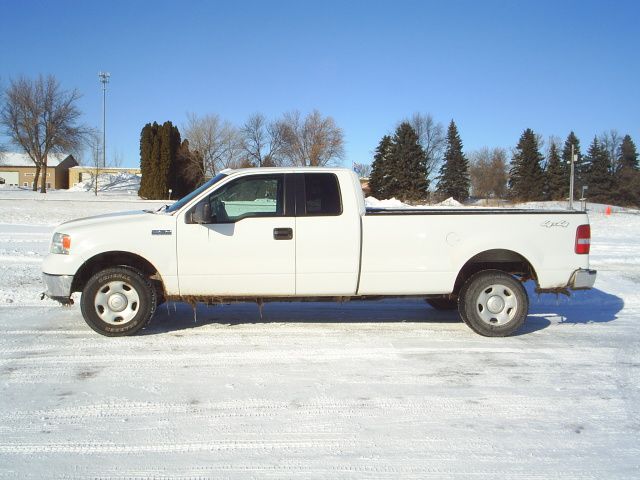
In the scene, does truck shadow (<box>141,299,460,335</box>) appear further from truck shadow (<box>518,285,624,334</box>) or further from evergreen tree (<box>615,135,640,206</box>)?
evergreen tree (<box>615,135,640,206</box>)

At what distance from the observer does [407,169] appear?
55.4 m

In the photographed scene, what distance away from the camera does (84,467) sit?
10.5ft

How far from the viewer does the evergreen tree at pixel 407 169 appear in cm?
5512

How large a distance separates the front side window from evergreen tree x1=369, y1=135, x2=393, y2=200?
51.6m

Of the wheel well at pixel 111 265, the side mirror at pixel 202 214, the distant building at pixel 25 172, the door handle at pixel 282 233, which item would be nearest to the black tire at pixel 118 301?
the wheel well at pixel 111 265

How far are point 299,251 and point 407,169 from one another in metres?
51.3

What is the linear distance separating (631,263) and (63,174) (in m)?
95.5


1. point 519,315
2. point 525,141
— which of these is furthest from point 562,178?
point 519,315

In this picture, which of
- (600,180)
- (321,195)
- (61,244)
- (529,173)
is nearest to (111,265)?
(61,244)

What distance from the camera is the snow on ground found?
328 centimetres

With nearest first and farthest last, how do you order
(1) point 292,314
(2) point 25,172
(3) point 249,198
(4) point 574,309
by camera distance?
(3) point 249,198 → (1) point 292,314 → (4) point 574,309 → (2) point 25,172

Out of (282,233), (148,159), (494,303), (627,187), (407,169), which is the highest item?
(148,159)

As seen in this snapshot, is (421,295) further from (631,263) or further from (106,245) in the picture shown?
(631,263)

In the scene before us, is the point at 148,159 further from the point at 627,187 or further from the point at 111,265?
the point at 627,187
